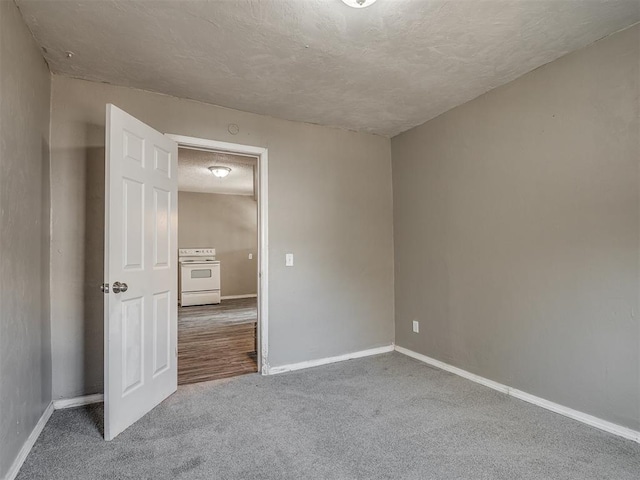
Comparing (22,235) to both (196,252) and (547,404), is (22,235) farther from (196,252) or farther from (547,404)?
A: (196,252)

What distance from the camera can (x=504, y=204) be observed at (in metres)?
2.75

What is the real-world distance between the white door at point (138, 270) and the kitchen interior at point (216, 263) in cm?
84

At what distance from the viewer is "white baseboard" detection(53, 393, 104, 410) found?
246 centimetres

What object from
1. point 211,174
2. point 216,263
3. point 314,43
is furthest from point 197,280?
point 314,43

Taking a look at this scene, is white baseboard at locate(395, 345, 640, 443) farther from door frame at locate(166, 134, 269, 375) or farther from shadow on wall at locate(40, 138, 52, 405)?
shadow on wall at locate(40, 138, 52, 405)

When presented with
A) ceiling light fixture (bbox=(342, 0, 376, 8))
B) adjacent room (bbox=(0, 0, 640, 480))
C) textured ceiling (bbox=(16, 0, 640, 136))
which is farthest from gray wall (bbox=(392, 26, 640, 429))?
ceiling light fixture (bbox=(342, 0, 376, 8))

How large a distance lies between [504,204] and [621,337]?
115 cm

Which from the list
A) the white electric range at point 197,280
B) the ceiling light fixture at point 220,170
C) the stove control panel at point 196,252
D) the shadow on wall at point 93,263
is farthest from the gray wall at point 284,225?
the stove control panel at point 196,252

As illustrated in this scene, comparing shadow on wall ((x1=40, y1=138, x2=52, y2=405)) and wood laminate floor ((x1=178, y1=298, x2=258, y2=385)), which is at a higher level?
shadow on wall ((x1=40, y1=138, x2=52, y2=405))

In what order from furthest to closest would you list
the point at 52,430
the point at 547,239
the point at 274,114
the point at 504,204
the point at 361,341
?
the point at 361,341 → the point at 274,114 → the point at 504,204 → the point at 547,239 → the point at 52,430

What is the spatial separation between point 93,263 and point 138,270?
500mm

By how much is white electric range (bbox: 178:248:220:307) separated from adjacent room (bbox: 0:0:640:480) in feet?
11.8

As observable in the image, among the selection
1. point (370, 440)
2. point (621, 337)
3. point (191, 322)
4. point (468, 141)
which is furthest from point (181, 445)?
point (191, 322)

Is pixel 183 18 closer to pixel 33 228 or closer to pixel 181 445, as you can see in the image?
pixel 33 228
